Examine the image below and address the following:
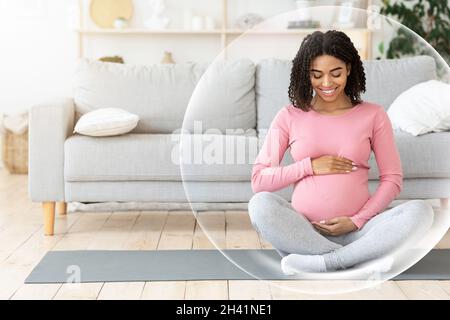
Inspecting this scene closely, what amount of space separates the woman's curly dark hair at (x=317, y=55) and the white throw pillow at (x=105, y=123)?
3.88 feet

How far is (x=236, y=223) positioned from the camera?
87.3 inches

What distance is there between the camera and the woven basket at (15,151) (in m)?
4.90

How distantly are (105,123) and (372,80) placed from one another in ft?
3.83

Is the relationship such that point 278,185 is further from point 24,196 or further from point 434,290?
point 24,196

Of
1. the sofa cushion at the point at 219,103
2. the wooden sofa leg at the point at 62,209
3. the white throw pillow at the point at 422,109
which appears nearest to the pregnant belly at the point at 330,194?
the sofa cushion at the point at 219,103

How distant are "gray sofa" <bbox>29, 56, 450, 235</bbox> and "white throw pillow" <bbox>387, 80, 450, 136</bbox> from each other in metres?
0.04

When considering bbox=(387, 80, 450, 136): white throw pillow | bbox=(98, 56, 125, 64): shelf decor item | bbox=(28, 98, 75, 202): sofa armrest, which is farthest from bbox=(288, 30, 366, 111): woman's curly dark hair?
bbox=(98, 56, 125, 64): shelf decor item

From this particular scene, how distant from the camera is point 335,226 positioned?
1.84 meters

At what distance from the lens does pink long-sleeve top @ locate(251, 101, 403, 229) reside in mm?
1826

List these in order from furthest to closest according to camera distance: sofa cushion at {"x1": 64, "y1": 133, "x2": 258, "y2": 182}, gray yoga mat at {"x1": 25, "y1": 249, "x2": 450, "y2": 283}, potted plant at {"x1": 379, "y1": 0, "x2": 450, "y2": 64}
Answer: potted plant at {"x1": 379, "y1": 0, "x2": 450, "y2": 64} < sofa cushion at {"x1": 64, "y1": 133, "x2": 258, "y2": 182} < gray yoga mat at {"x1": 25, "y1": 249, "x2": 450, "y2": 283}

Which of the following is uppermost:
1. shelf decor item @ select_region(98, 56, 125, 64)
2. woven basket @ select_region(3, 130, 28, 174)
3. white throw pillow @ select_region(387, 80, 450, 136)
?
shelf decor item @ select_region(98, 56, 125, 64)

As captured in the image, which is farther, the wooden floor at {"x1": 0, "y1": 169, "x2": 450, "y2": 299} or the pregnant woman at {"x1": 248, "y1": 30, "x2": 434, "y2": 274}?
the wooden floor at {"x1": 0, "y1": 169, "x2": 450, "y2": 299}

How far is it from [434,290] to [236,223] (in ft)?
1.91
